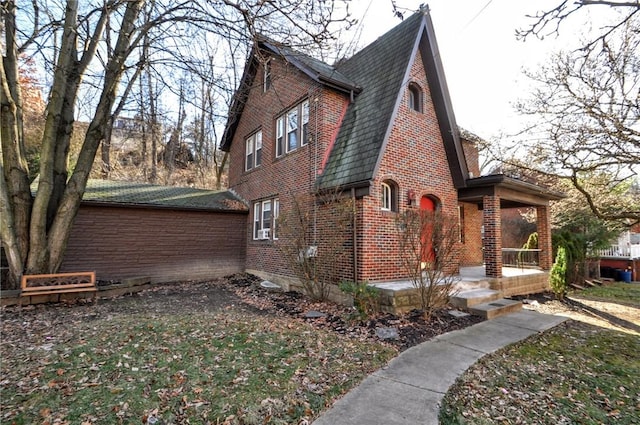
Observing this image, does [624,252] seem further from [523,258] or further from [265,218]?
[265,218]

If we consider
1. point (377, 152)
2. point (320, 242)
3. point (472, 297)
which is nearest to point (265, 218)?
point (320, 242)

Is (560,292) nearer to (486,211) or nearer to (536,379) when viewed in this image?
(486,211)

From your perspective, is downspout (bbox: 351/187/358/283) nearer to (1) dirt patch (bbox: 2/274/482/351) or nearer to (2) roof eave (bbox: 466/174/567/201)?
(1) dirt patch (bbox: 2/274/482/351)

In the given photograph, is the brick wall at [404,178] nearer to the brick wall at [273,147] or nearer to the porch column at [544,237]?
the brick wall at [273,147]

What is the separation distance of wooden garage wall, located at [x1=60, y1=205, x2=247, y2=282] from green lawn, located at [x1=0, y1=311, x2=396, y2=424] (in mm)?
5110

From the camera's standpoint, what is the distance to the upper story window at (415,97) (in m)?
9.35

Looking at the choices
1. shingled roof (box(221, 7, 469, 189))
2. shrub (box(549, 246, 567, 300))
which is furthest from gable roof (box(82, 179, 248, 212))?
shrub (box(549, 246, 567, 300))

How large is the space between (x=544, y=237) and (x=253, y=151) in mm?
11482

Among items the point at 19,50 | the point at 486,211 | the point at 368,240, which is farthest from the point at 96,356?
the point at 486,211

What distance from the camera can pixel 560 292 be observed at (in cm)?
917

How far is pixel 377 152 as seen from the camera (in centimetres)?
746

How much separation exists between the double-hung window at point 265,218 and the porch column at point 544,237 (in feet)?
30.4

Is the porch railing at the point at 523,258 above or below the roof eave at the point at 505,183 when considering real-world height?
below

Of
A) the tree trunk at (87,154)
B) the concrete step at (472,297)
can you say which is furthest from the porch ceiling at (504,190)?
the tree trunk at (87,154)
